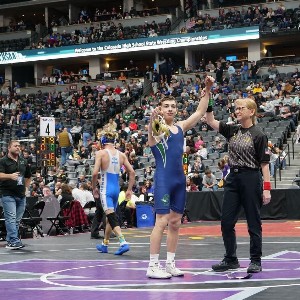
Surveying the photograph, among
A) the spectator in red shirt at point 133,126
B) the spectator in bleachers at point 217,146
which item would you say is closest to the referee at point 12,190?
the spectator in bleachers at point 217,146

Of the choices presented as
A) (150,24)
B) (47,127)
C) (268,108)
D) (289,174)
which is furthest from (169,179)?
(150,24)

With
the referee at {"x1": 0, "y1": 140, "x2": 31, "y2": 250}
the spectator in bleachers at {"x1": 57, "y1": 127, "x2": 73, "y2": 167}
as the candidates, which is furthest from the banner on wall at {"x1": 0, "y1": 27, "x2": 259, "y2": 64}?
the referee at {"x1": 0, "y1": 140, "x2": 31, "y2": 250}

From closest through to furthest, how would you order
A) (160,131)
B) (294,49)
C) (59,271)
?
1. (160,131)
2. (59,271)
3. (294,49)

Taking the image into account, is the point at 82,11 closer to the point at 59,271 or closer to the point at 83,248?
the point at 83,248

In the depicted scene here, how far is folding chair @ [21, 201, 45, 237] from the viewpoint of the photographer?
15203 mm

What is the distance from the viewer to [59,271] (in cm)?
790

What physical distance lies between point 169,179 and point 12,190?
5476mm

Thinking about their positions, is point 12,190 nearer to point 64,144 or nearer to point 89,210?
point 89,210

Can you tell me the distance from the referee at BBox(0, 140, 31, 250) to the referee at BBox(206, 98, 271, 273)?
5291 mm

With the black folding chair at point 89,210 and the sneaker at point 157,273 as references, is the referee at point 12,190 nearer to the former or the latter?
the sneaker at point 157,273

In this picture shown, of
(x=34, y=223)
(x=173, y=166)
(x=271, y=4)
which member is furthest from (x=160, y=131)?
(x=271, y=4)

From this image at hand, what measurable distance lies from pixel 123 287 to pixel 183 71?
111 ft

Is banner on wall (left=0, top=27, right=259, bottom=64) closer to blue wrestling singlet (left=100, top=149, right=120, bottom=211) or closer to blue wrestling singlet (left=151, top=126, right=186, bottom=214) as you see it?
blue wrestling singlet (left=100, top=149, right=120, bottom=211)

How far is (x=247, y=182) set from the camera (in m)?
7.32
